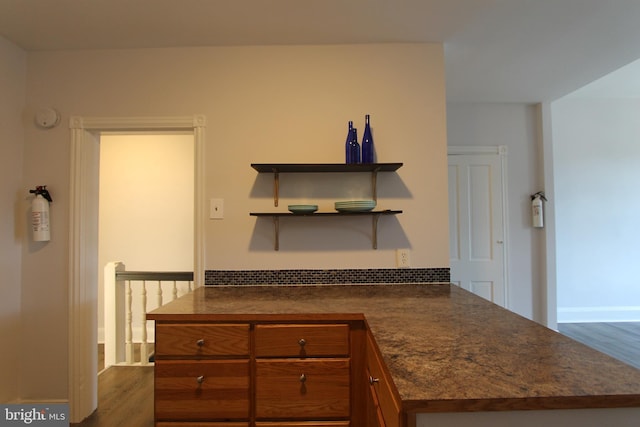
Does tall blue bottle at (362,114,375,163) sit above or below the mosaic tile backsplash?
above

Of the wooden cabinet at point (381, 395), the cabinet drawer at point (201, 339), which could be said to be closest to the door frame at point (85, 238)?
the cabinet drawer at point (201, 339)

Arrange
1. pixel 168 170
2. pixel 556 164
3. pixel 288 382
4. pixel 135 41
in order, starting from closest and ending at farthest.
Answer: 1. pixel 288 382
2. pixel 135 41
3. pixel 168 170
4. pixel 556 164

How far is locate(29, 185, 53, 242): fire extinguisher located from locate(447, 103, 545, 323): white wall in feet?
A: 10.7

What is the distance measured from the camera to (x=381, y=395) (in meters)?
1.00

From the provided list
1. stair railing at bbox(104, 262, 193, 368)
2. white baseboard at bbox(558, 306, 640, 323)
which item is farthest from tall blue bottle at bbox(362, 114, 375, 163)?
white baseboard at bbox(558, 306, 640, 323)

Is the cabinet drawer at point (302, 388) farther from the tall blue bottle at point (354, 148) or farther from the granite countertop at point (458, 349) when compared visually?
the tall blue bottle at point (354, 148)

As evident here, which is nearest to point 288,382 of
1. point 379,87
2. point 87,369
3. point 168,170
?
point 87,369

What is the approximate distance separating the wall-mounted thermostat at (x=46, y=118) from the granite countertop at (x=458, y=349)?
4.82ft

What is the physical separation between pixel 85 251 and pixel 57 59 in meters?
1.26

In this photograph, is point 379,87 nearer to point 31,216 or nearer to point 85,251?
point 85,251

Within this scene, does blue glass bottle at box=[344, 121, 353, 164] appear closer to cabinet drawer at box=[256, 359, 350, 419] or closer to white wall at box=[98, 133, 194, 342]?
cabinet drawer at box=[256, 359, 350, 419]

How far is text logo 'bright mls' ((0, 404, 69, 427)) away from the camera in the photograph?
1.62 metres

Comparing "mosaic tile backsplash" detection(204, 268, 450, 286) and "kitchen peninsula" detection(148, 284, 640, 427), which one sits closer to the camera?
"kitchen peninsula" detection(148, 284, 640, 427)

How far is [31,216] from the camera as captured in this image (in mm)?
2004
